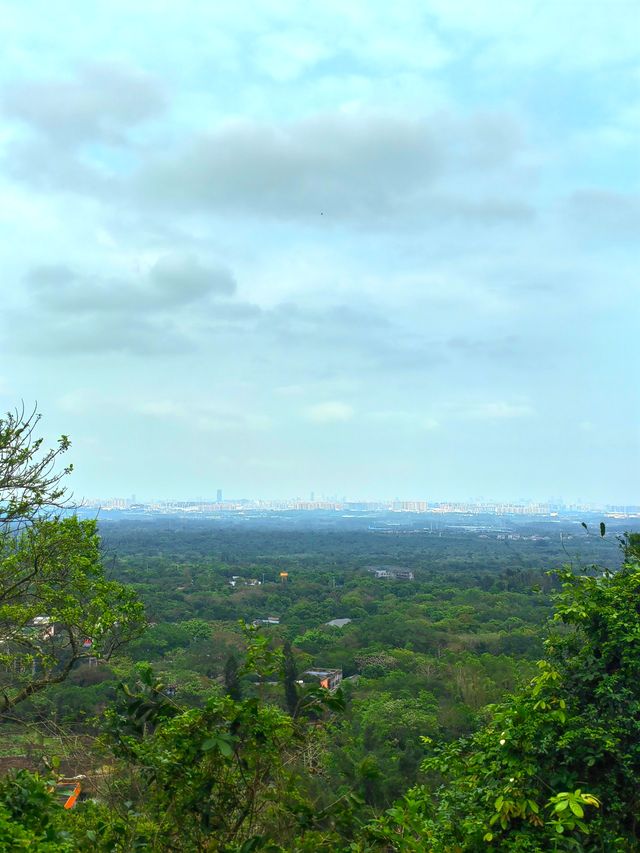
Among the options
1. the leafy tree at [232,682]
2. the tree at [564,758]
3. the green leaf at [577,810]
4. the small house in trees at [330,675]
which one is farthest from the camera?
the small house in trees at [330,675]

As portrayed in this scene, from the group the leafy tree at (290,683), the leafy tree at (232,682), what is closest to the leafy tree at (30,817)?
the leafy tree at (290,683)

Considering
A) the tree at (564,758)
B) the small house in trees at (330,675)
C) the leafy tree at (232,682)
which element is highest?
the tree at (564,758)

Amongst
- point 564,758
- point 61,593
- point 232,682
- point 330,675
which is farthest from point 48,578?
point 330,675

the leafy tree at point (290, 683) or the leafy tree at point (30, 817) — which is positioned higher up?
the leafy tree at point (30, 817)

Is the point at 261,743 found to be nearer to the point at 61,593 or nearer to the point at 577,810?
the point at 577,810

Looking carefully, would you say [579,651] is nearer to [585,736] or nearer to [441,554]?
[585,736]

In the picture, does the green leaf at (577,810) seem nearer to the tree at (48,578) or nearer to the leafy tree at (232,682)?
the leafy tree at (232,682)

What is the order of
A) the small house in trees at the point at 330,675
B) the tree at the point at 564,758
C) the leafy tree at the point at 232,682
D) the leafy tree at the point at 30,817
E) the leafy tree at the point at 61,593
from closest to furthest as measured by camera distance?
the leafy tree at the point at 30,817
the tree at the point at 564,758
the leafy tree at the point at 232,682
the leafy tree at the point at 61,593
the small house in trees at the point at 330,675

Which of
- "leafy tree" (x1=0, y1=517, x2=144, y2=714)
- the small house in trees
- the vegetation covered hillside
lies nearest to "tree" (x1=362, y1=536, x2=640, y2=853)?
the vegetation covered hillside

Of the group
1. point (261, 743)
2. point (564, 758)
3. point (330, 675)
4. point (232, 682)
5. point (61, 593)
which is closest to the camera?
point (261, 743)

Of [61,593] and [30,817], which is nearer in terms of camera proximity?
[30,817]
